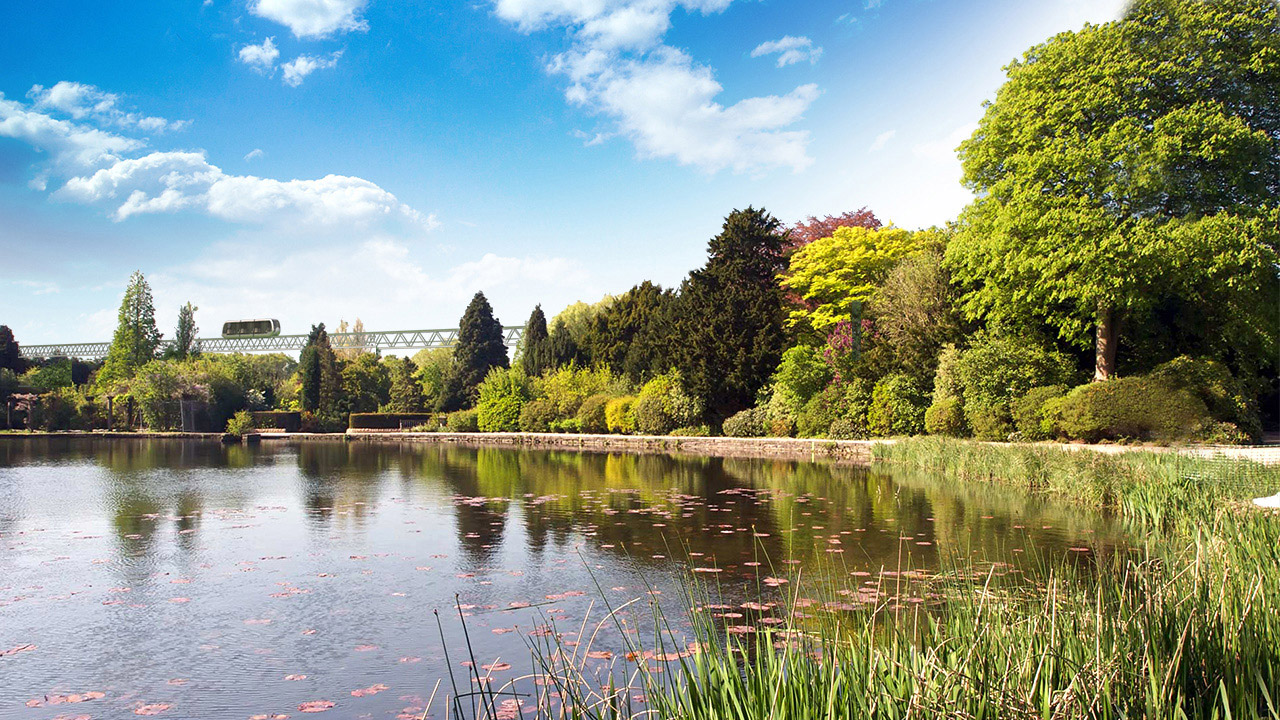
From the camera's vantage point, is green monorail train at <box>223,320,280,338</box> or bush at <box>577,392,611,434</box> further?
green monorail train at <box>223,320,280,338</box>

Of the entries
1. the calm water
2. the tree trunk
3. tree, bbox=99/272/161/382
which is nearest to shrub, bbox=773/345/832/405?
the tree trunk

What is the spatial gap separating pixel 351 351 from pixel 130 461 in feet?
132

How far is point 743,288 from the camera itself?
33281mm

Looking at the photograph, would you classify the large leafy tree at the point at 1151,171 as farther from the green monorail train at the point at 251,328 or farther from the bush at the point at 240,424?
the green monorail train at the point at 251,328

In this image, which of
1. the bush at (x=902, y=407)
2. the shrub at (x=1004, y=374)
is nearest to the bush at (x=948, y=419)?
the shrub at (x=1004, y=374)

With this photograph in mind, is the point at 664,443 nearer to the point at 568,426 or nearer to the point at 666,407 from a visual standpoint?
the point at 666,407

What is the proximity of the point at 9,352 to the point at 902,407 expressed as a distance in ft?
200

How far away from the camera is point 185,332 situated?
60.4m

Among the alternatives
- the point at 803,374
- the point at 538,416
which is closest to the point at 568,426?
the point at 538,416

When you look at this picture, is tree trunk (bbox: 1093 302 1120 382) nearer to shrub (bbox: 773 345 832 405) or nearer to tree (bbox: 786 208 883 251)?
shrub (bbox: 773 345 832 405)

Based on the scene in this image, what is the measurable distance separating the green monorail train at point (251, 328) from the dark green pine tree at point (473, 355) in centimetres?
3459

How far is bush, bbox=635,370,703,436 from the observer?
3372cm

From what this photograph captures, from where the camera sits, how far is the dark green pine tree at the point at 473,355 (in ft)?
163

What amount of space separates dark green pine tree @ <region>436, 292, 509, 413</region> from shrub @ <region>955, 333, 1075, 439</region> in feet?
105
